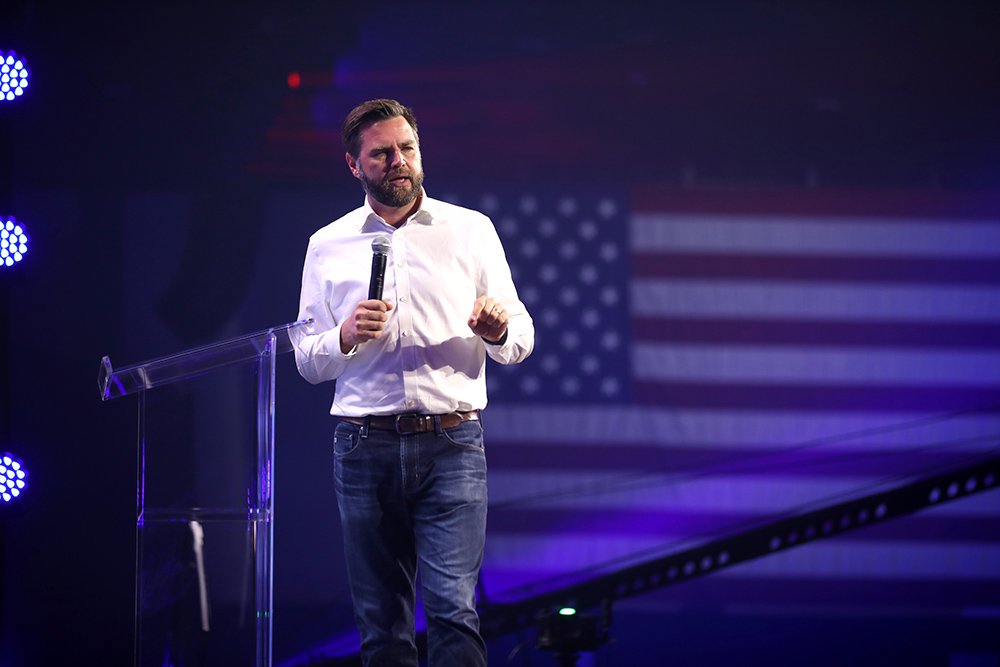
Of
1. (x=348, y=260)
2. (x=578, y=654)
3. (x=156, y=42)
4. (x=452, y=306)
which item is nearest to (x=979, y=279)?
(x=578, y=654)

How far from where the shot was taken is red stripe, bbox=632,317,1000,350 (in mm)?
3045

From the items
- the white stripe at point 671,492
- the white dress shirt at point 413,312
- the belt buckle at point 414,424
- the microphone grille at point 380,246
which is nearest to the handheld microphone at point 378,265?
the microphone grille at point 380,246

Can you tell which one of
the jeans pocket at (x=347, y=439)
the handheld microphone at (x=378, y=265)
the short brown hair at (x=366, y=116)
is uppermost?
the short brown hair at (x=366, y=116)

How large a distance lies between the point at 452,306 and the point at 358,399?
303mm

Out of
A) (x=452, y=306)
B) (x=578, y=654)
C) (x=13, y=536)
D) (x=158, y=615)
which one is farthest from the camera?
(x=13, y=536)

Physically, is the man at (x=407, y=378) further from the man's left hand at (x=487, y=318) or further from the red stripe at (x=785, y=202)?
the red stripe at (x=785, y=202)

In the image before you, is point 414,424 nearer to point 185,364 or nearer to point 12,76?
point 185,364

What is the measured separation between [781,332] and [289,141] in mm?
1912

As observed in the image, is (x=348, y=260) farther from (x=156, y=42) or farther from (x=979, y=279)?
(x=979, y=279)

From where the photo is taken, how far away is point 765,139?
10.0 feet

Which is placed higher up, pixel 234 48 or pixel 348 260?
pixel 234 48

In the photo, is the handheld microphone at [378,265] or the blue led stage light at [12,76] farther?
the blue led stage light at [12,76]

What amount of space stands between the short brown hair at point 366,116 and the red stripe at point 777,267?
1333mm

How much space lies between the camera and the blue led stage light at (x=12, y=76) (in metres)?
3.01
